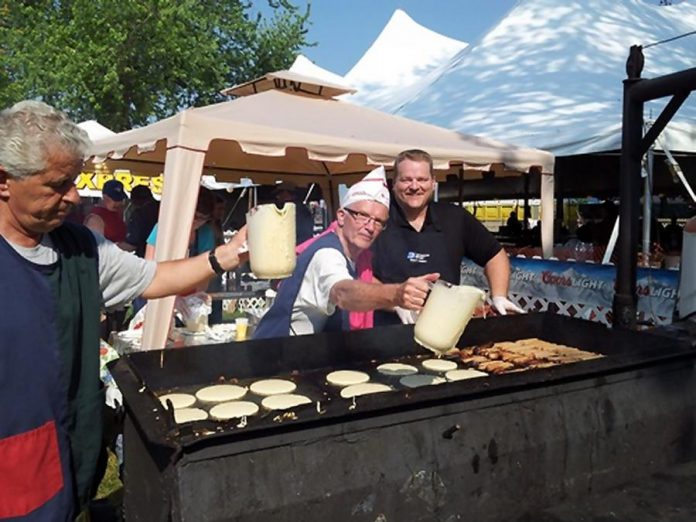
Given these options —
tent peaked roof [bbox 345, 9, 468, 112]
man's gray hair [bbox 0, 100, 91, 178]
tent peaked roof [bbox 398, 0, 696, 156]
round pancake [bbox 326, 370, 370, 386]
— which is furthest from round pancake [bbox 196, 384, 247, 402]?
tent peaked roof [bbox 345, 9, 468, 112]

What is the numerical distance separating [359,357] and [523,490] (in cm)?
108

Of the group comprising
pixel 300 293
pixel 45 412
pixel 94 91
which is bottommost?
pixel 45 412

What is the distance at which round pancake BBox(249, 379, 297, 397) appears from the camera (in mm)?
2475

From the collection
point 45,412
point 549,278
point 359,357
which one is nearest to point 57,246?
point 45,412

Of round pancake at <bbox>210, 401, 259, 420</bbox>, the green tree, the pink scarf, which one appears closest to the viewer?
round pancake at <bbox>210, 401, 259, 420</bbox>

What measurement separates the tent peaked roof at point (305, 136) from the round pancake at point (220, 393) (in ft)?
8.03

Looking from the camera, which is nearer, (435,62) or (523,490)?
(523,490)

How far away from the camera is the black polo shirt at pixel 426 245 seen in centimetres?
338

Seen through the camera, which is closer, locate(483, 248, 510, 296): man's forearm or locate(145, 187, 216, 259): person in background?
locate(483, 248, 510, 296): man's forearm

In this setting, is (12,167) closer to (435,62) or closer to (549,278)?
(549,278)

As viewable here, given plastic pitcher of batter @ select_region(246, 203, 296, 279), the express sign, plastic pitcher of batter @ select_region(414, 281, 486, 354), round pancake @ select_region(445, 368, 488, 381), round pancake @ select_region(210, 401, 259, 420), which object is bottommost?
round pancake @ select_region(210, 401, 259, 420)

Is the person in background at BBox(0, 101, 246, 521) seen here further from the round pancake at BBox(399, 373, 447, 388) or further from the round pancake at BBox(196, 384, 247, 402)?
the round pancake at BBox(399, 373, 447, 388)

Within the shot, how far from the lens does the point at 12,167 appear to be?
60.8 inches

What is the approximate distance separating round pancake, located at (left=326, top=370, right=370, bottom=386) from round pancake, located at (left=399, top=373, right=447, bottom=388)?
0.17 meters
